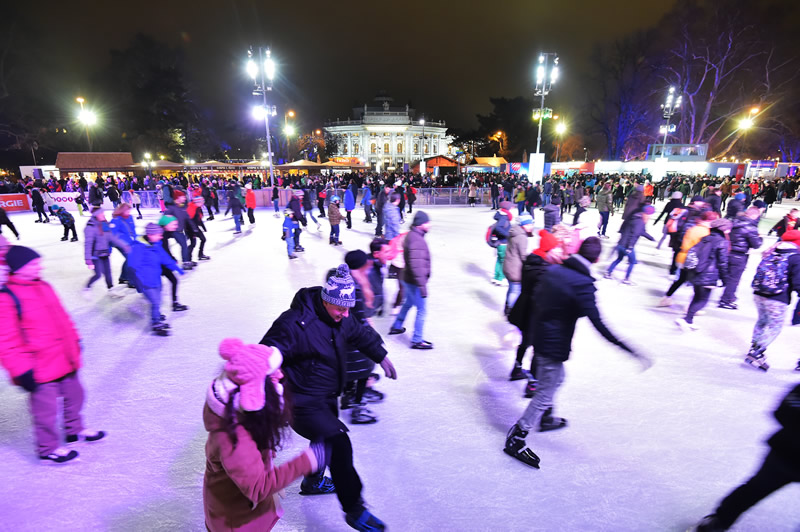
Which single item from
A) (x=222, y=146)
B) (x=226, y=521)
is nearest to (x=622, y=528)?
(x=226, y=521)

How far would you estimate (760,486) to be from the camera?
1.95 metres

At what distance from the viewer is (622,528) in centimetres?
229

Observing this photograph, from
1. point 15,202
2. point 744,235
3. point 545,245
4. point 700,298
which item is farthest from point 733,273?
point 15,202

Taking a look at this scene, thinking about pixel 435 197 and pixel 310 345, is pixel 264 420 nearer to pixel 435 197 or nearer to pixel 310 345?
pixel 310 345

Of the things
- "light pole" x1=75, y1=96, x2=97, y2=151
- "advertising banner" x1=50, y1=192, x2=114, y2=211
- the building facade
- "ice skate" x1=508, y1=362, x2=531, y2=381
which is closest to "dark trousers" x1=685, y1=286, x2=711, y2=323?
"ice skate" x1=508, y1=362, x2=531, y2=381

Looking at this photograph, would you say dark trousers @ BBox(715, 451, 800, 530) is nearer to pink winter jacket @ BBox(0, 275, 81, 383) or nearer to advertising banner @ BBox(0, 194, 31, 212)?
pink winter jacket @ BBox(0, 275, 81, 383)

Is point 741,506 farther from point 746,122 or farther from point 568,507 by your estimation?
point 746,122

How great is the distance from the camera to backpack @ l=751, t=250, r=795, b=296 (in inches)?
145

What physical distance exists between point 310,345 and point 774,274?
172 inches

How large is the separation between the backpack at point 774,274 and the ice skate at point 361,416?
3921mm

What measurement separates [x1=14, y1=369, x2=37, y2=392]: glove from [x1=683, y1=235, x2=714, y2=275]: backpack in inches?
247

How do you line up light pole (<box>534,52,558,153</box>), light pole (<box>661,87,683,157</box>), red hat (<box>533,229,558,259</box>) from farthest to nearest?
1. light pole (<box>661,87,683,157</box>)
2. light pole (<box>534,52,558,153</box>)
3. red hat (<box>533,229,558,259</box>)

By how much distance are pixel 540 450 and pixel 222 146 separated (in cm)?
5954

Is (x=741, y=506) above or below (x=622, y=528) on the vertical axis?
above
